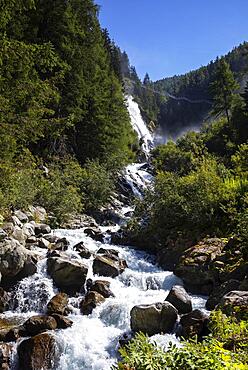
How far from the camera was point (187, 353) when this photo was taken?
9.27 ft

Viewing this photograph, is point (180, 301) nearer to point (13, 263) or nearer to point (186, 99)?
point (13, 263)

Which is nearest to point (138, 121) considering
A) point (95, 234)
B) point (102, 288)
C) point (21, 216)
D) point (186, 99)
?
point (186, 99)

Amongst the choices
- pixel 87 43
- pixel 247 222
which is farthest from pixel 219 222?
pixel 87 43

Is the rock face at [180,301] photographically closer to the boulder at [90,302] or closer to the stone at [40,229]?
the boulder at [90,302]

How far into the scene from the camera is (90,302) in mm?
9914

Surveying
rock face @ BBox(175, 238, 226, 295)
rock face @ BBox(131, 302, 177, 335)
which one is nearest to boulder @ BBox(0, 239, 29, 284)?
rock face @ BBox(131, 302, 177, 335)

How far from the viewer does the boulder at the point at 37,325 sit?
27.7 feet

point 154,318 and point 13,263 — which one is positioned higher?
point 13,263

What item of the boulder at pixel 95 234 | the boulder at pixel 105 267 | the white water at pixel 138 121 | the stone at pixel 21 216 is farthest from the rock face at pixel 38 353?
the white water at pixel 138 121

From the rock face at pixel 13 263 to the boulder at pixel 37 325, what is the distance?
229 cm

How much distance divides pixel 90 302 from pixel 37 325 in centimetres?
180

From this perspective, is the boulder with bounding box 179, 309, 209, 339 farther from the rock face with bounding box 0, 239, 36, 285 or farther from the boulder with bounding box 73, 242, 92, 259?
the boulder with bounding box 73, 242, 92, 259

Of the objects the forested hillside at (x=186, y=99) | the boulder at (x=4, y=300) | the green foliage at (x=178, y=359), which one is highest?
the forested hillside at (x=186, y=99)

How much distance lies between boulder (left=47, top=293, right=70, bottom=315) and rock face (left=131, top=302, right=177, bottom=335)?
2166mm
